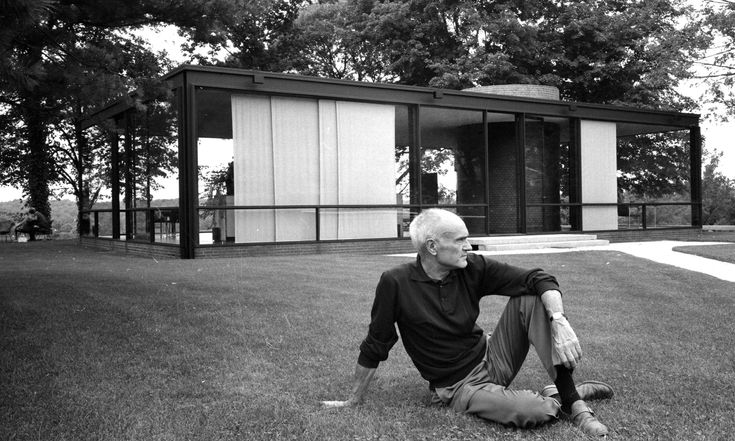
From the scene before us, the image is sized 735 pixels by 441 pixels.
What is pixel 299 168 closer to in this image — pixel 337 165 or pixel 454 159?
pixel 337 165

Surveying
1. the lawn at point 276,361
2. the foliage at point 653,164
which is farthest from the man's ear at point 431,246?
the foliage at point 653,164

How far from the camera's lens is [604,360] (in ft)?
14.4

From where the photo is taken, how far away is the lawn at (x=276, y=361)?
10.4 ft

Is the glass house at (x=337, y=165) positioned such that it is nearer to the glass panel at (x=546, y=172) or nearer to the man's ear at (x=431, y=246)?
the glass panel at (x=546, y=172)

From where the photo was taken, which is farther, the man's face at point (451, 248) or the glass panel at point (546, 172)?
the glass panel at point (546, 172)

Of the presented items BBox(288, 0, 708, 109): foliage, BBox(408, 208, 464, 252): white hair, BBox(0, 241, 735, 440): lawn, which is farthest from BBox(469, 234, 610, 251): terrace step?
BBox(408, 208, 464, 252): white hair

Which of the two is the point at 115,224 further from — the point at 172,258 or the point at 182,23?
the point at 182,23

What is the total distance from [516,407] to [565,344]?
0.39 metres

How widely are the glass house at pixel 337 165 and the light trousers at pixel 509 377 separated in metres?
7.76

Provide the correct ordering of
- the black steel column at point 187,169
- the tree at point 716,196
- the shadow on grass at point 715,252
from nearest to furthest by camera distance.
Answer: the shadow on grass at point 715,252 < the black steel column at point 187,169 < the tree at point 716,196

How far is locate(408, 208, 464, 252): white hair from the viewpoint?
314 centimetres

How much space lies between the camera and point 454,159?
14.8 meters

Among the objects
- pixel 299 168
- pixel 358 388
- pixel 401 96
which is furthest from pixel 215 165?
pixel 358 388

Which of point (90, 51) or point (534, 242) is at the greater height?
point (90, 51)
